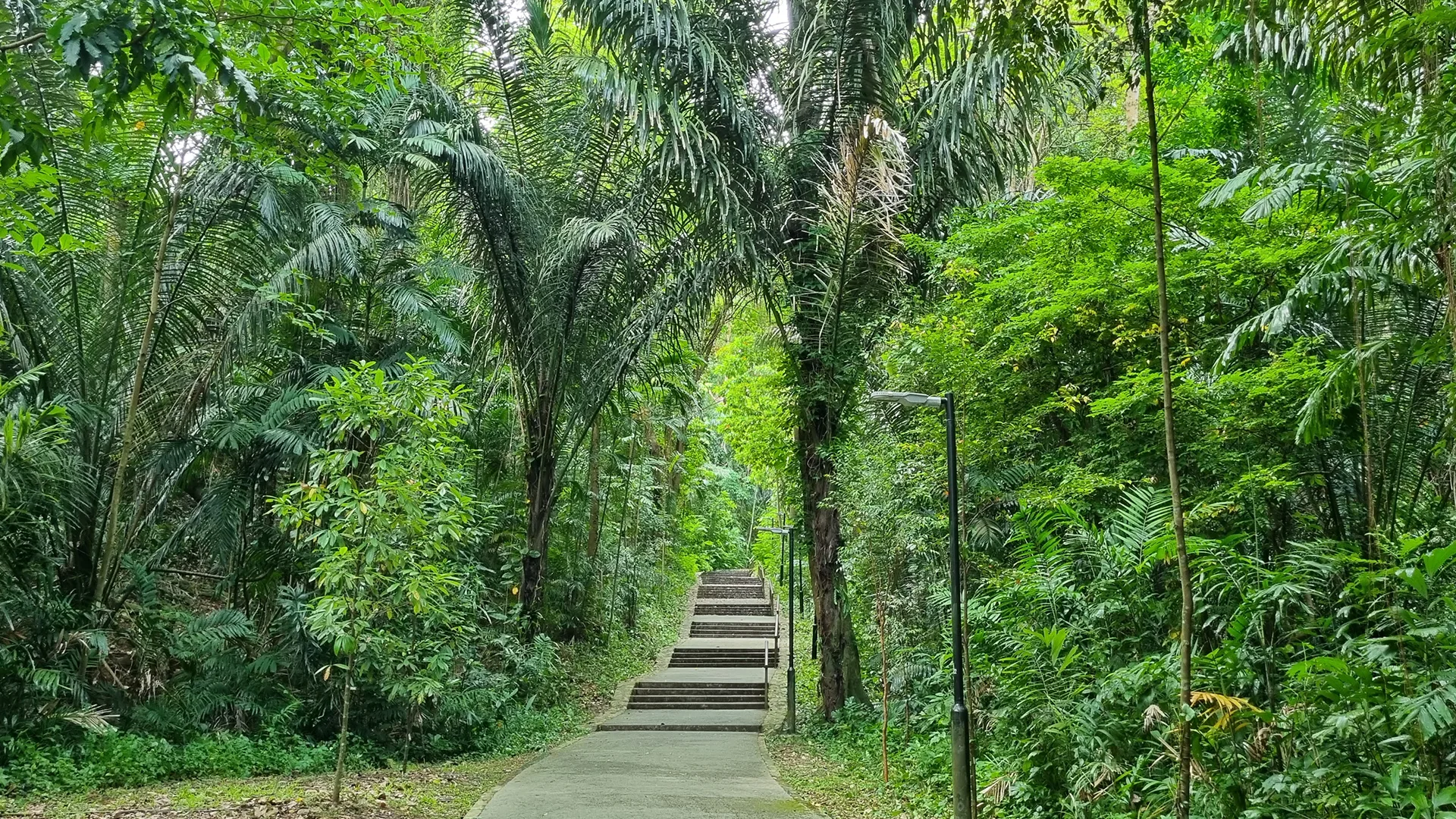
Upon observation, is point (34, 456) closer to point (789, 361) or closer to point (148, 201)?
point (148, 201)

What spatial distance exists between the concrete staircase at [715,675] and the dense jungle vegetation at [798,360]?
2.31m

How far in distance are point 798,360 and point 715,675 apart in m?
10.6

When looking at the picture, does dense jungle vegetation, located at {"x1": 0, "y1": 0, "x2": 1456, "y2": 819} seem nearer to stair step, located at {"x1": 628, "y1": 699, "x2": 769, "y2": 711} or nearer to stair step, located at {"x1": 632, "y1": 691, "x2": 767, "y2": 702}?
stair step, located at {"x1": 628, "y1": 699, "x2": 769, "y2": 711}

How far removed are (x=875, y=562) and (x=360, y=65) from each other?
7.59m

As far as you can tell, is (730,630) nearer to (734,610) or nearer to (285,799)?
(734,610)

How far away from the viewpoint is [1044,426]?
10180 mm

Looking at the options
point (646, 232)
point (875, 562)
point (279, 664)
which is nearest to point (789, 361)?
point (646, 232)

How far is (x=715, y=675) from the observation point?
848 inches

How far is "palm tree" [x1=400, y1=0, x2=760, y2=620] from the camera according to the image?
38.7ft

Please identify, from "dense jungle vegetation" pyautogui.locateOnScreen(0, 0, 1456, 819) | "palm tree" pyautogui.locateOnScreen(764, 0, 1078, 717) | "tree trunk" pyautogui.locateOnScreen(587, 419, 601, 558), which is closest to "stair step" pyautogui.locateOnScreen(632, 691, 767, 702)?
"dense jungle vegetation" pyautogui.locateOnScreen(0, 0, 1456, 819)

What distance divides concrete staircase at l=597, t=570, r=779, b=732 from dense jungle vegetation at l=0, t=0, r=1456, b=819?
7.59 ft

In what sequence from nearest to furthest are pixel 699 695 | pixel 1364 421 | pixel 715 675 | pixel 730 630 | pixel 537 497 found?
pixel 1364 421, pixel 537 497, pixel 699 695, pixel 715 675, pixel 730 630

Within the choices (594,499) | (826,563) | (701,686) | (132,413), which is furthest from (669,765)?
(594,499)

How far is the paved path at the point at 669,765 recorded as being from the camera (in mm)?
8859
